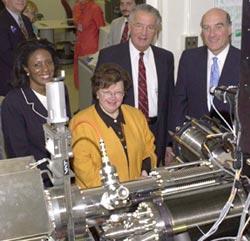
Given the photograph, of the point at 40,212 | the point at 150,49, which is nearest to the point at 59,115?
the point at 40,212

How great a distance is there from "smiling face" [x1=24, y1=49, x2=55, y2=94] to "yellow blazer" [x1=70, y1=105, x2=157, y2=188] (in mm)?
271

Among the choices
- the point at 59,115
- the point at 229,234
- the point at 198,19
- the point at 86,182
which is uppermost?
the point at 198,19

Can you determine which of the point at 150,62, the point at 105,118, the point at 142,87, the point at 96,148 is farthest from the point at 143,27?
the point at 96,148

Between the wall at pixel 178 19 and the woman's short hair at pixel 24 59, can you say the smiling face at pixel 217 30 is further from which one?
the woman's short hair at pixel 24 59

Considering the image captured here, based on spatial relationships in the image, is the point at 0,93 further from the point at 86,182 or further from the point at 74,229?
the point at 74,229

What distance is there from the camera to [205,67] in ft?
7.38

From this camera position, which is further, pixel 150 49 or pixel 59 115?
pixel 150 49

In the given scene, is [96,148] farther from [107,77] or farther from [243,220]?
[243,220]

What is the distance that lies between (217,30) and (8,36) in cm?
173

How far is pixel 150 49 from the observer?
8.04 feet

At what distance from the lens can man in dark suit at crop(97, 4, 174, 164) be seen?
92.2 inches

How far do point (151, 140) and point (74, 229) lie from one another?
126 centimetres

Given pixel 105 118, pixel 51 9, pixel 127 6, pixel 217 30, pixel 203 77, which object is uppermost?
pixel 51 9

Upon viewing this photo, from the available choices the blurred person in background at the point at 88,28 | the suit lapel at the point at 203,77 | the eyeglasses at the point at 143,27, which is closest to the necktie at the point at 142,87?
the eyeglasses at the point at 143,27
